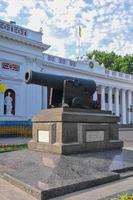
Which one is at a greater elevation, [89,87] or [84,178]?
[89,87]

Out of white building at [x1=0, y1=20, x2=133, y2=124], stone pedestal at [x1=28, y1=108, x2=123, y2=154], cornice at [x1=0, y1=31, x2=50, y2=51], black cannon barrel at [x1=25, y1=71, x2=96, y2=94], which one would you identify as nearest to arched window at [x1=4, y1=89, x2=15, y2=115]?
white building at [x1=0, y1=20, x2=133, y2=124]

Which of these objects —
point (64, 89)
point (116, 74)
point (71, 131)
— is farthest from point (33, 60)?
point (71, 131)

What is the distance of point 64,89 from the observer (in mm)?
9938

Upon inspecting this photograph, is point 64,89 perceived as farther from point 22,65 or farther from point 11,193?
point 22,65

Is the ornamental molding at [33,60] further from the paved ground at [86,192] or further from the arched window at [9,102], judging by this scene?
the paved ground at [86,192]

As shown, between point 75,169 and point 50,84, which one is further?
point 50,84

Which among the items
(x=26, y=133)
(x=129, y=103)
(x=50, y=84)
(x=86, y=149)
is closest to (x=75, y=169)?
(x=86, y=149)

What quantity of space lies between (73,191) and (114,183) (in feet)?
3.41

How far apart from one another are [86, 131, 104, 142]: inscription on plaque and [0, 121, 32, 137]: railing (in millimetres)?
16745

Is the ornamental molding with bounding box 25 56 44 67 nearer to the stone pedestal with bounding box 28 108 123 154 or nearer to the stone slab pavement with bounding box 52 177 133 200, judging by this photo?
the stone pedestal with bounding box 28 108 123 154

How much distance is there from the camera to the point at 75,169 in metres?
7.29

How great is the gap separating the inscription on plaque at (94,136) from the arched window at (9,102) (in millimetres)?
23686

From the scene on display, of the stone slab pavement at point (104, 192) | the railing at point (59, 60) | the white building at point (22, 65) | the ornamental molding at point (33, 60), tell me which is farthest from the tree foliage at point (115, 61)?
the stone slab pavement at point (104, 192)

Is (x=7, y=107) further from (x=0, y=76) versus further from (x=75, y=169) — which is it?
(x=75, y=169)
